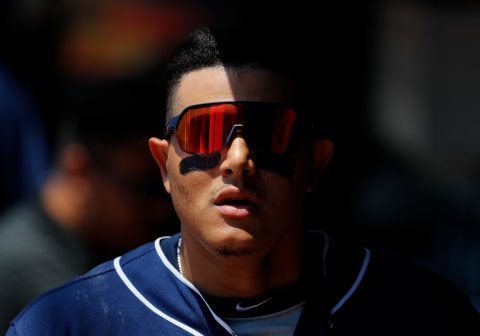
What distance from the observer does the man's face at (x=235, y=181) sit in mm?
2457

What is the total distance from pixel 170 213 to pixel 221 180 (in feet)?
5.67

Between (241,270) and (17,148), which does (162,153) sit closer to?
(241,270)

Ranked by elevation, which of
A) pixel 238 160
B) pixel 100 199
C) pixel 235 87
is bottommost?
pixel 100 199

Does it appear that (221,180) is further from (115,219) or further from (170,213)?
(170,213)

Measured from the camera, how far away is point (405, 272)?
2.69 m

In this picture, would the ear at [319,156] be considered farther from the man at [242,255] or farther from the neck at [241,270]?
the neck at [241,270]

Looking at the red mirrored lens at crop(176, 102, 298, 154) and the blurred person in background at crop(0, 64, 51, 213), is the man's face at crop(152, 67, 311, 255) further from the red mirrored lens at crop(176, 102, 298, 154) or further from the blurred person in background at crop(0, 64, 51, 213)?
the blurred person in background at crop(0, 64, 51, 213)

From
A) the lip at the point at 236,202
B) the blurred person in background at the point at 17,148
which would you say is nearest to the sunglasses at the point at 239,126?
the lip at the point at 236,202

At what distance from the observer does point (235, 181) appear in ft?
8.07

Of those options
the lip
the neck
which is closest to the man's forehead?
the lip

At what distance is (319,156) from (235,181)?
0.41m

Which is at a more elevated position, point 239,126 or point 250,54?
point 250,54

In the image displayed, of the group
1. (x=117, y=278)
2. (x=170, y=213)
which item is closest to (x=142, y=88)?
(x=170, y=213)

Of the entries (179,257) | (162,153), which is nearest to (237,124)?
(162,153)
